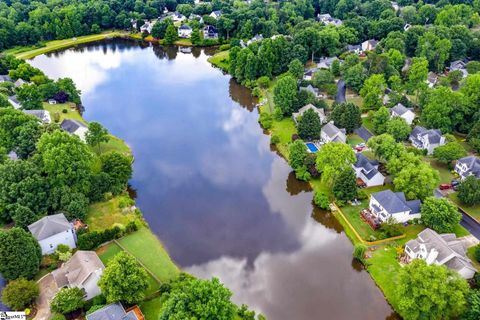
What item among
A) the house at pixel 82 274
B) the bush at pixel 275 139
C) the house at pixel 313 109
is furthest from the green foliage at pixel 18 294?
the house at pixel 313 109

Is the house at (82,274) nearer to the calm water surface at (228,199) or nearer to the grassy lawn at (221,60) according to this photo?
the calm water surface at (228,199)

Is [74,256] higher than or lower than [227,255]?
higher

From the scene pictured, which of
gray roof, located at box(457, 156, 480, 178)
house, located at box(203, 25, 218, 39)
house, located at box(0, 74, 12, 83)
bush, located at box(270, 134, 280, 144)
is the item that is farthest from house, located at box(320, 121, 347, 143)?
house, located at box(0, 74, 12, 83)

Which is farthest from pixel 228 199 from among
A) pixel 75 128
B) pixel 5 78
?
pixel 5 78

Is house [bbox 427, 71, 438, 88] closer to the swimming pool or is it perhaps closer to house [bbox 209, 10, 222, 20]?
the swimming pool

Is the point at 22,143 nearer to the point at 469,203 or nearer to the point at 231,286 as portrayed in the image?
the point at 231,286

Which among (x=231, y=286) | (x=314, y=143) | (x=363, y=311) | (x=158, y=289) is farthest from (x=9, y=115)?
(x=363, y=311)
